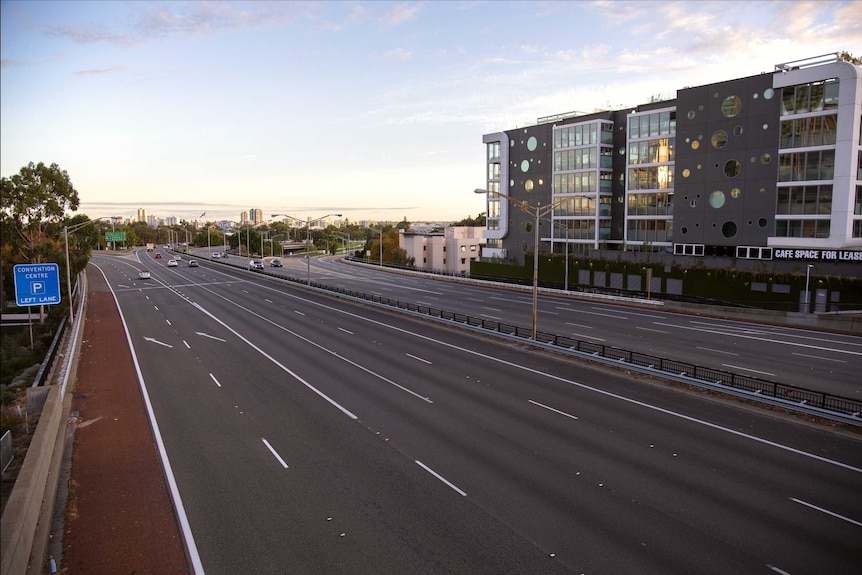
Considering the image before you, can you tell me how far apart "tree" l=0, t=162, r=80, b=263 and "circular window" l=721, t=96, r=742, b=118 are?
6642 cm

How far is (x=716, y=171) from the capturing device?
55344 mm

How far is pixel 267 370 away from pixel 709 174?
163ft

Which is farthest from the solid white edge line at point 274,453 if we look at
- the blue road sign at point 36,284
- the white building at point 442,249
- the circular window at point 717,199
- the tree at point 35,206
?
the white building at point 442,249

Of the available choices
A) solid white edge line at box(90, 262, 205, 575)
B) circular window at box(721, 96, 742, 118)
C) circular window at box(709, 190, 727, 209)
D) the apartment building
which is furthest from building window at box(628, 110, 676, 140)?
solid white edge line at box(90, 262, 205, 575)

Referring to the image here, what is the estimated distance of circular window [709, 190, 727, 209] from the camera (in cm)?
5496

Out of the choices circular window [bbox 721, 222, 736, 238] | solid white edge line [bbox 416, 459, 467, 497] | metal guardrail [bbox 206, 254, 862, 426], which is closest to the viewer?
solid white edge line [bbox 416, 459, 467, 497]

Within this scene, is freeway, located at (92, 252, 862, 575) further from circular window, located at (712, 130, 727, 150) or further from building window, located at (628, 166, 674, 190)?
building window, located at (628, 166, 674, 190)

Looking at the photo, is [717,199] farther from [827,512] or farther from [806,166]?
[827,512]

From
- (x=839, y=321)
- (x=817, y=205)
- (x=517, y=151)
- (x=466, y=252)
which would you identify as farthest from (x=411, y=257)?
(x=839, y=321)

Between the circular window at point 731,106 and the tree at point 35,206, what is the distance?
2615 inches

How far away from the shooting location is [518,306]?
156 ft

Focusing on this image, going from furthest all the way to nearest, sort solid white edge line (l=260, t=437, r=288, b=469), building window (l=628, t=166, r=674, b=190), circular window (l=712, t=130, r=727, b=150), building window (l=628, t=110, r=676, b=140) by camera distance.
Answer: building window (l=628, t=166, r=674, b=190) → building window (l=628, t=110, r=676, b=140) → circular window (l=712, t=130, r=727, b=150) → solid white edge line (l=260, t=437, r=288, b=469)

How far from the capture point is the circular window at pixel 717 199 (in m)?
55.0

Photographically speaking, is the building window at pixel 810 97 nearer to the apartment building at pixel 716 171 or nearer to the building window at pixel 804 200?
the apartment building at pixel 716 171
